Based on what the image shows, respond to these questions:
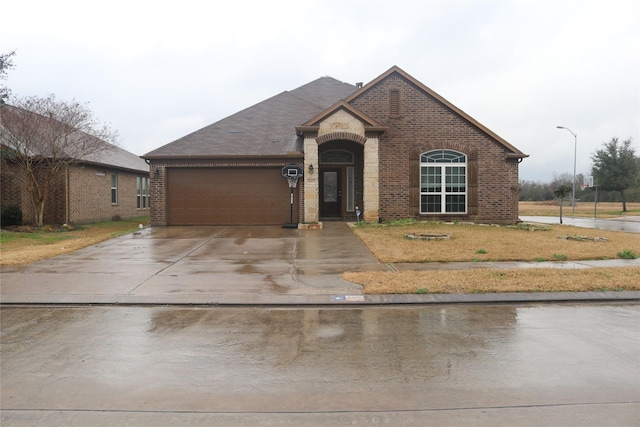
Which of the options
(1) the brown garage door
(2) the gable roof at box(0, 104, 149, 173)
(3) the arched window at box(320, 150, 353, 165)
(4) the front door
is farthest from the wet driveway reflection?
(2) the gable roof at box(0, 104, 149, 173)

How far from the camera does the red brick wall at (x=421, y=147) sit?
61.3ft

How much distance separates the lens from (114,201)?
24859mm

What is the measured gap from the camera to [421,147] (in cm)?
1870

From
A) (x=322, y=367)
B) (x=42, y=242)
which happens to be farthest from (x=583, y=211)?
(x=322, y=367)

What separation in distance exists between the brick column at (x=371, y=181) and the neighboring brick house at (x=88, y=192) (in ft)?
42.3

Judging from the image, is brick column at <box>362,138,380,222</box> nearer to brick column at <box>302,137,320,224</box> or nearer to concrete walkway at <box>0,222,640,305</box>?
brick column at <box>302,137,320,224</box>

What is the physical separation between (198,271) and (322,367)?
579 cm

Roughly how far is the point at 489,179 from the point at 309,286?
43.7 feet

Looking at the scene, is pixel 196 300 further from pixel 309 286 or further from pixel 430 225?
pixel 430 225

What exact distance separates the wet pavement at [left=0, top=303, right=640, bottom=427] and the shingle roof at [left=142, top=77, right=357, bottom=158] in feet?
41.8

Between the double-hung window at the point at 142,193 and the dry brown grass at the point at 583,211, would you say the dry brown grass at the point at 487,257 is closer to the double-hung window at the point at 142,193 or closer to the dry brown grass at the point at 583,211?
the double-hung window at the point at 142,193

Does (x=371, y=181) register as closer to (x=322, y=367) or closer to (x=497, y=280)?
(x=497, y=280)

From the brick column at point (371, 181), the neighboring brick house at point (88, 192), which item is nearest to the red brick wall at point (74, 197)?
the neighboring brick house at point (88, 192)

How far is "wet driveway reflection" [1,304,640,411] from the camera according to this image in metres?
3.89
